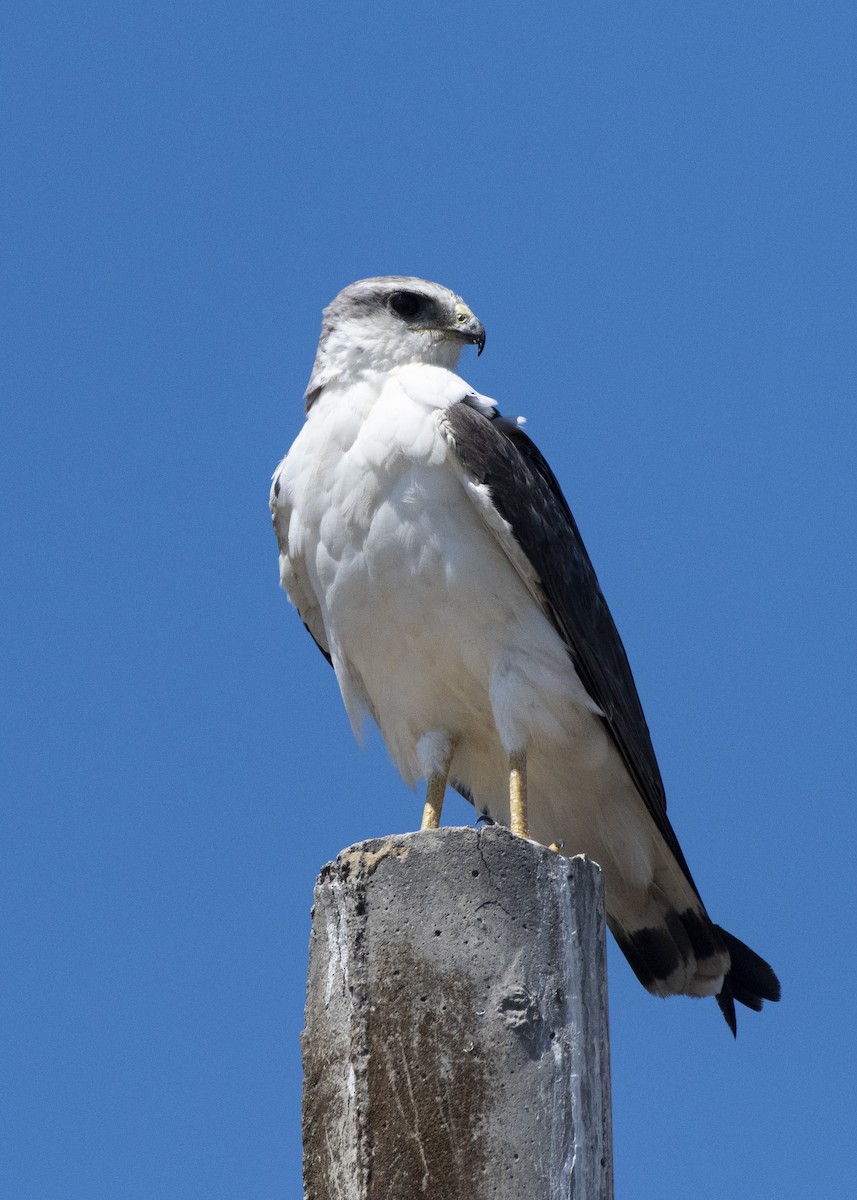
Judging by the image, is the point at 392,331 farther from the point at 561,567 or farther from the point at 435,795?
the point at 435,795

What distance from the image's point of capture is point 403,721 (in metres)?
6.53

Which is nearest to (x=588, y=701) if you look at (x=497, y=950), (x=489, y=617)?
(x=489, y=617)

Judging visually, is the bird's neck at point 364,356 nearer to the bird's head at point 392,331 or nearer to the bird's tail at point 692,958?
the bird's head at point 392,331

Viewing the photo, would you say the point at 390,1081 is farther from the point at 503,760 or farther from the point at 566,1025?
the point at 503,760

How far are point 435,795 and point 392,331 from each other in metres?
1.86

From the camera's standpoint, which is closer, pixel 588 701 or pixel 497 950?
pixel 497 950

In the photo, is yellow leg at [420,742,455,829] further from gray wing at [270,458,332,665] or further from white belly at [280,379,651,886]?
gray wing at [270,458,332,665]

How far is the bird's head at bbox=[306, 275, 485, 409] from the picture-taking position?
262 inches

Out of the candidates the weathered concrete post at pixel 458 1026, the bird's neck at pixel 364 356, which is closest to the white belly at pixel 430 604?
the bird's neck at pixel 364 356

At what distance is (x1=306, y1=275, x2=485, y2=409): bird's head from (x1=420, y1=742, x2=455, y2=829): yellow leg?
1.54 metres

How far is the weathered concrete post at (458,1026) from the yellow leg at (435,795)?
135 cm

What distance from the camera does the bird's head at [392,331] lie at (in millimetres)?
6645

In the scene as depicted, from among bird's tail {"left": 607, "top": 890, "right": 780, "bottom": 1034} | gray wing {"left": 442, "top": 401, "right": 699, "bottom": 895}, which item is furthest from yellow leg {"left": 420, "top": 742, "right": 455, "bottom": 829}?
bird's tail {"left": 607, "top": 890, "right": 780, "bottom": 1034}

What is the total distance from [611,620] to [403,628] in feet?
3.38
